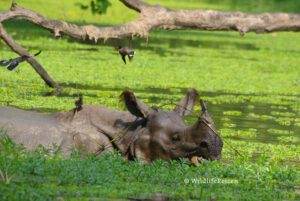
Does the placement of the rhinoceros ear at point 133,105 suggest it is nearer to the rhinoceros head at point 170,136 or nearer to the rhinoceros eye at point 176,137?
the rhinoceros head at point 170,136

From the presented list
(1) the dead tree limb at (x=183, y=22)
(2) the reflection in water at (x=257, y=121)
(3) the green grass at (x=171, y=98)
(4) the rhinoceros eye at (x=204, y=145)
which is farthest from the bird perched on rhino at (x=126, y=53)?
(2) the reflection in water at (x=257, y=121)

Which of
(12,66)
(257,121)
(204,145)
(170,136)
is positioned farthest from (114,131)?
(257,121)

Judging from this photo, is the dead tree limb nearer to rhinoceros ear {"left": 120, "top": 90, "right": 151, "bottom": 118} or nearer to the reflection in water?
rhinoceros ear {"left": 120, "top": 90, "right": 151, "bottom": 118}

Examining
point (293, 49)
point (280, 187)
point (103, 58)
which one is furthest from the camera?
point (293, 49)

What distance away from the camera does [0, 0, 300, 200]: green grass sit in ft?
22.5

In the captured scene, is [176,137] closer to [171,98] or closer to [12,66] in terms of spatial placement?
[12,66]

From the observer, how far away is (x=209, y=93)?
13617 millimetres

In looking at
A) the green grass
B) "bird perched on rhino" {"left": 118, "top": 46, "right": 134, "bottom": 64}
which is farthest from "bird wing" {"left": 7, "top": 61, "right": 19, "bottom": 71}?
the green grass

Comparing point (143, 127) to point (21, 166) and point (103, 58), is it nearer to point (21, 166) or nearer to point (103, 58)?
point (21, 166)

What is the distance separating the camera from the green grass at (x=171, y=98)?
22.5 feet

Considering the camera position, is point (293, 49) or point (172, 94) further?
point (293, 49)

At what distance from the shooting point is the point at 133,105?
317 inches

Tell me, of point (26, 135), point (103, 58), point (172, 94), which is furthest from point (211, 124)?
point (103, 58)

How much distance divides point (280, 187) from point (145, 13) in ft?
7.78
